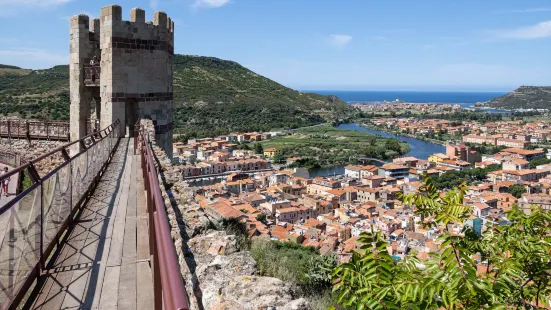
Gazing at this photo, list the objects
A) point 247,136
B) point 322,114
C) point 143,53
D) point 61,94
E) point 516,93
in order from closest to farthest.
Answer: point 143,53 → point 61,94 → point 247,136 → point 322,114 → point 516,93

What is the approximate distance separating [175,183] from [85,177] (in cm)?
114

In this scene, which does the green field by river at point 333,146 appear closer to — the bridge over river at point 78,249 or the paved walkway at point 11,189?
the paved walkway at point 11,189

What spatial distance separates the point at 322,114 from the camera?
13138 centimetres

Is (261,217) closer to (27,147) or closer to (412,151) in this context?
(27,147)

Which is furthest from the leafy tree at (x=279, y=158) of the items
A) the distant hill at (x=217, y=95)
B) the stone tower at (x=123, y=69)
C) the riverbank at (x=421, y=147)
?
the stone tower at (x=123, y=69)

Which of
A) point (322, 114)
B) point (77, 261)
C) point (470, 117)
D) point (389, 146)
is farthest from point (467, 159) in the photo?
point (77, 261)

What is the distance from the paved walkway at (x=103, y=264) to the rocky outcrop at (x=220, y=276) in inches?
13.8

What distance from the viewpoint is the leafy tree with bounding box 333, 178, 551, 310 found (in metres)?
2.69

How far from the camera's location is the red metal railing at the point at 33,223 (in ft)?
7.92

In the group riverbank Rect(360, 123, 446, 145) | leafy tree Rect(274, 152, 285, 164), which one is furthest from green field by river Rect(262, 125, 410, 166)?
riverbank Rect(360, 123, 446, 145)

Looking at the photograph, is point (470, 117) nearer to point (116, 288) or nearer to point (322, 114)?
point (322, 114)

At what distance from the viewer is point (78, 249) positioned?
3.58 m

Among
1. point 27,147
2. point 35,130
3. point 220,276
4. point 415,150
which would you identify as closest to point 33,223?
point 220,276

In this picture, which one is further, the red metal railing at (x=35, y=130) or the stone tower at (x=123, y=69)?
the red metal railing at (x=35, y=130)
